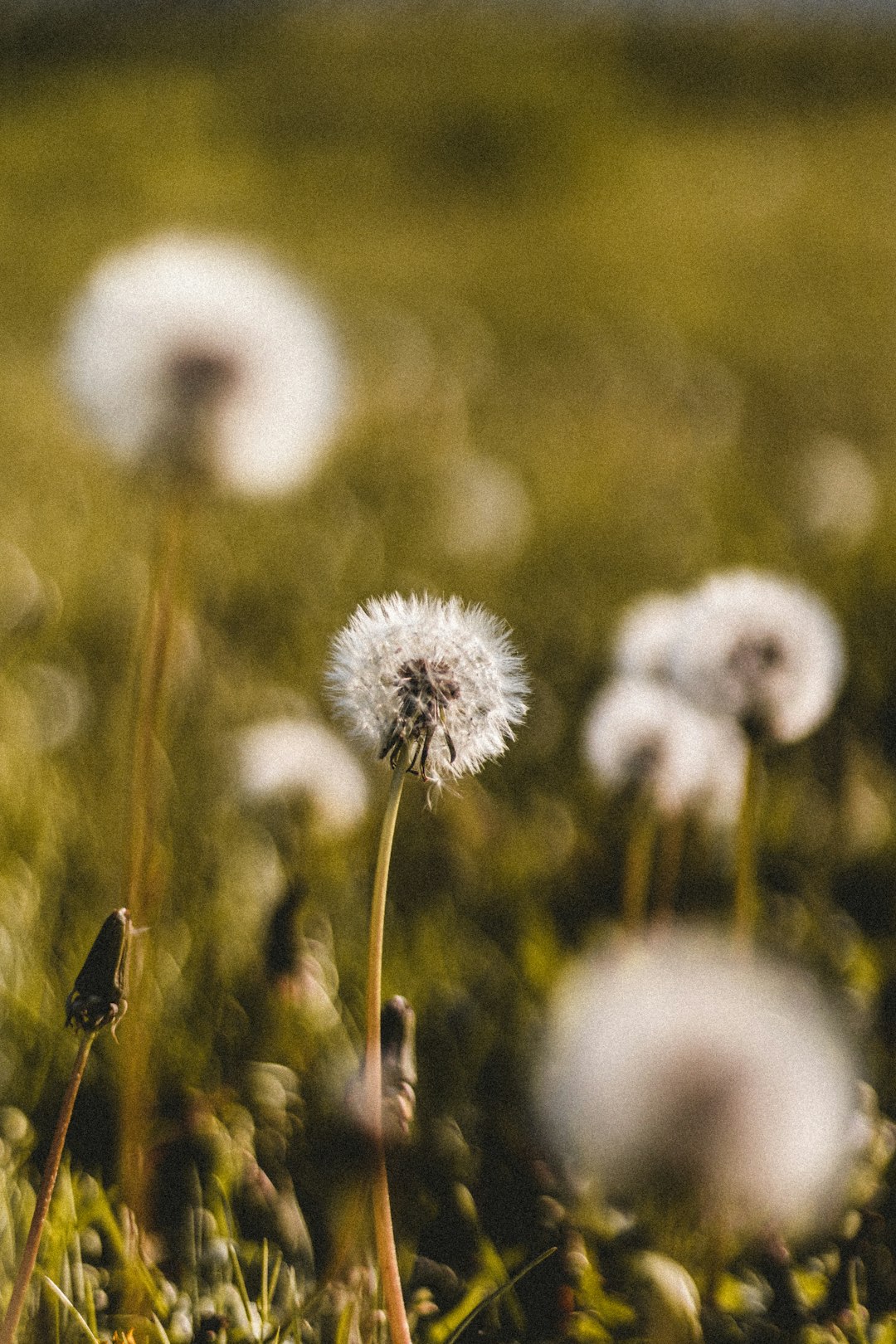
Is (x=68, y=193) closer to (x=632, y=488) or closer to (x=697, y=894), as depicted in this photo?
(x=632, y=488)

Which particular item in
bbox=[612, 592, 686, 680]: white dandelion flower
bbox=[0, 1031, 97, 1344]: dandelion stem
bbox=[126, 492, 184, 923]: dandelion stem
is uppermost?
bbox=[612, 592, 686, 680]: white dandelion flower

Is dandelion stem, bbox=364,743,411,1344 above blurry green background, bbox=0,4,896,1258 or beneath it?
beneath

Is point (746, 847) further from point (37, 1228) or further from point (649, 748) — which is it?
point (37, 1228)

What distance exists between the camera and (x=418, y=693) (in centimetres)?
102

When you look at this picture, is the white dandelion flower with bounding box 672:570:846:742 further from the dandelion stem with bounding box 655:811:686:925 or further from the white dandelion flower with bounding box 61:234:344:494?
the white dandelion flower with bounding box 61:234:344:494

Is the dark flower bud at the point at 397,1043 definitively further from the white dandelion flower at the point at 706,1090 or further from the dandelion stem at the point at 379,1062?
the white dandelion flower at the point at 706,1090

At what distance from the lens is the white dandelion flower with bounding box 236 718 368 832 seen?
1.74m

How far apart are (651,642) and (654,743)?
13 cm

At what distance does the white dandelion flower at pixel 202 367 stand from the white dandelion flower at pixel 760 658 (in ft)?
1.70

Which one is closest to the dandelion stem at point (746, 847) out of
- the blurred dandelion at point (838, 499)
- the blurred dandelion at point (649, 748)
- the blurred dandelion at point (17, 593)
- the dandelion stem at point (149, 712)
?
the blurred dandelion at point (649, 748)

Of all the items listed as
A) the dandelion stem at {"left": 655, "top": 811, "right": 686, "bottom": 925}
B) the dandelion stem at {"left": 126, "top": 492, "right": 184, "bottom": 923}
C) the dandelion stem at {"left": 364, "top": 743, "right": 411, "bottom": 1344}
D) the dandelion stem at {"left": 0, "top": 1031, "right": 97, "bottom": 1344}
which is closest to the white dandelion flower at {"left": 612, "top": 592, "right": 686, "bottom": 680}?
the dandelion stem at {"left": 655, "top": 811, "right": 686, "bottom": 925}

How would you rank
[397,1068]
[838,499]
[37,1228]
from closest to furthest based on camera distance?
[37,1228] → [397,1068] → [838,499]

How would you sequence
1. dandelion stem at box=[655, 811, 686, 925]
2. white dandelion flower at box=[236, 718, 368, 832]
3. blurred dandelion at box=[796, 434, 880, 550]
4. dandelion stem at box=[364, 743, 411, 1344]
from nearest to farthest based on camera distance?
dandelion stem at box=[364, 743, 411, 1344], white dandelion flower at box=[236, 718, 368, 832], dandelion stem at box=[655, 811, 686, 925], blurred dandelion at box=[796, 434, 880, 550]

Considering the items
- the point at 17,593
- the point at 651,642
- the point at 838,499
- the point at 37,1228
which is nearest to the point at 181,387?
the point at 651,642
